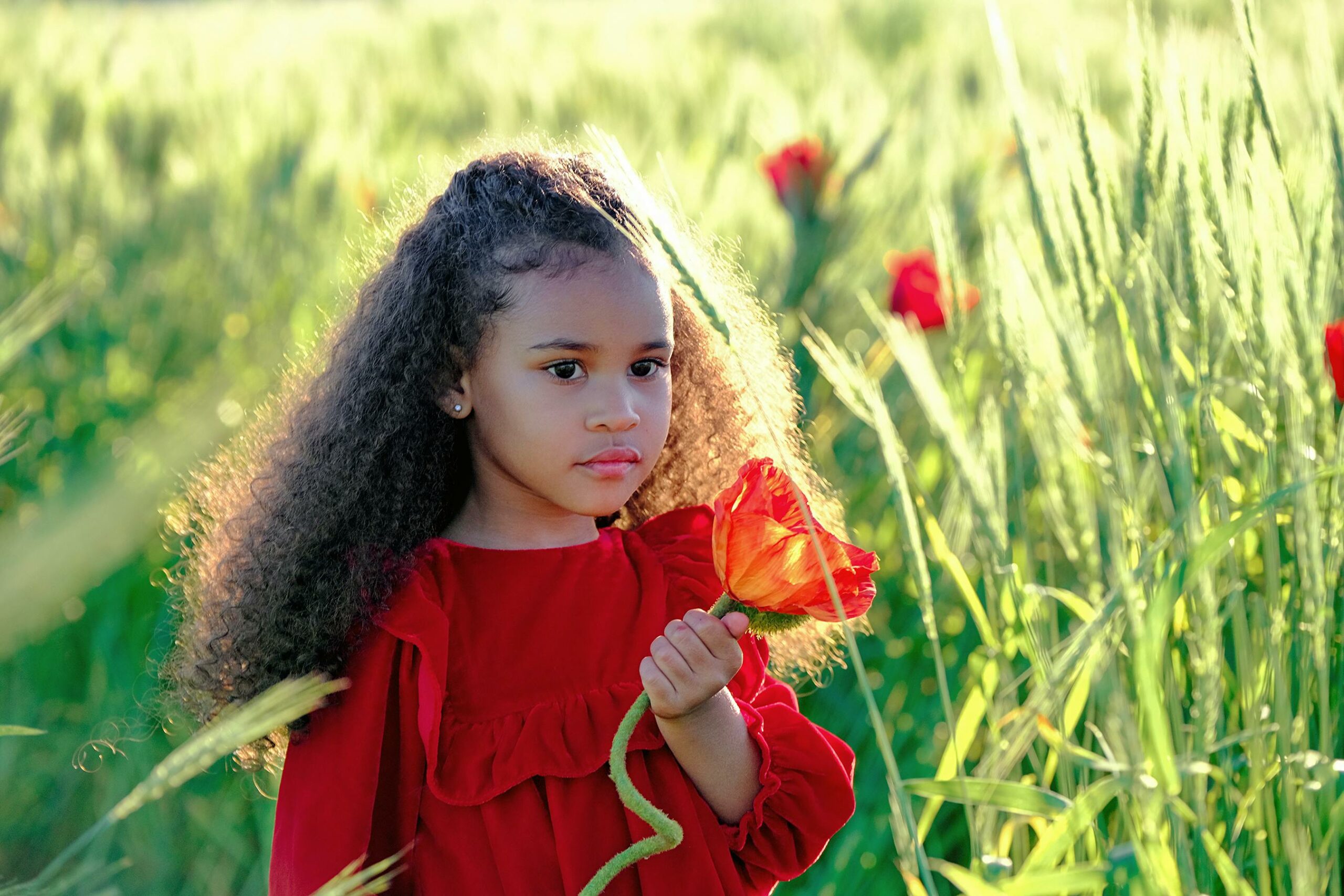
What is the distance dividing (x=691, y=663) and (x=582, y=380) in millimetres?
194

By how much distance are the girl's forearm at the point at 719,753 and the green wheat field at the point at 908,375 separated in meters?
0.12

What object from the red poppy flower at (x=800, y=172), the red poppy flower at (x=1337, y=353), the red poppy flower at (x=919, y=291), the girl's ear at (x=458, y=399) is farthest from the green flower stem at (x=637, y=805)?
the red poppy flower at (x=800, y=172)

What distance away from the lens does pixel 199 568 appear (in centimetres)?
101

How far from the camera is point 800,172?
5.59ft

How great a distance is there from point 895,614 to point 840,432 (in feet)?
0.89

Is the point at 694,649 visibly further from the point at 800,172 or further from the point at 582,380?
the point at 800,172

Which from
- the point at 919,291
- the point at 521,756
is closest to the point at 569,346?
the point at 521,756

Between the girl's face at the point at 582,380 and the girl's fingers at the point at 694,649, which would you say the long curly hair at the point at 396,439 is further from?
the girl's fingers at the point at 694,649

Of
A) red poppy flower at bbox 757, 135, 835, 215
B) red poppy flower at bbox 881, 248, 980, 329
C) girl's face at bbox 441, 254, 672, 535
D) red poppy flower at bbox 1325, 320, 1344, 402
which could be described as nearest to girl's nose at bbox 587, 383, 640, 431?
girl's face at bbox 441, 254, 672, 535

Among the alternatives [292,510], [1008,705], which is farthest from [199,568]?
[1008,705]

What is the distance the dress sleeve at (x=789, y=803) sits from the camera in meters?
0.87

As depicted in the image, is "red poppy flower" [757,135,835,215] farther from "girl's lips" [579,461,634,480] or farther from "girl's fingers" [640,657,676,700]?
"girl's fingers" [640,657,676,700]

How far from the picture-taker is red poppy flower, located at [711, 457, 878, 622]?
0.68m

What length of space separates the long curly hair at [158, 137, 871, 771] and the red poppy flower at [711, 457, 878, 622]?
132 millimetres
